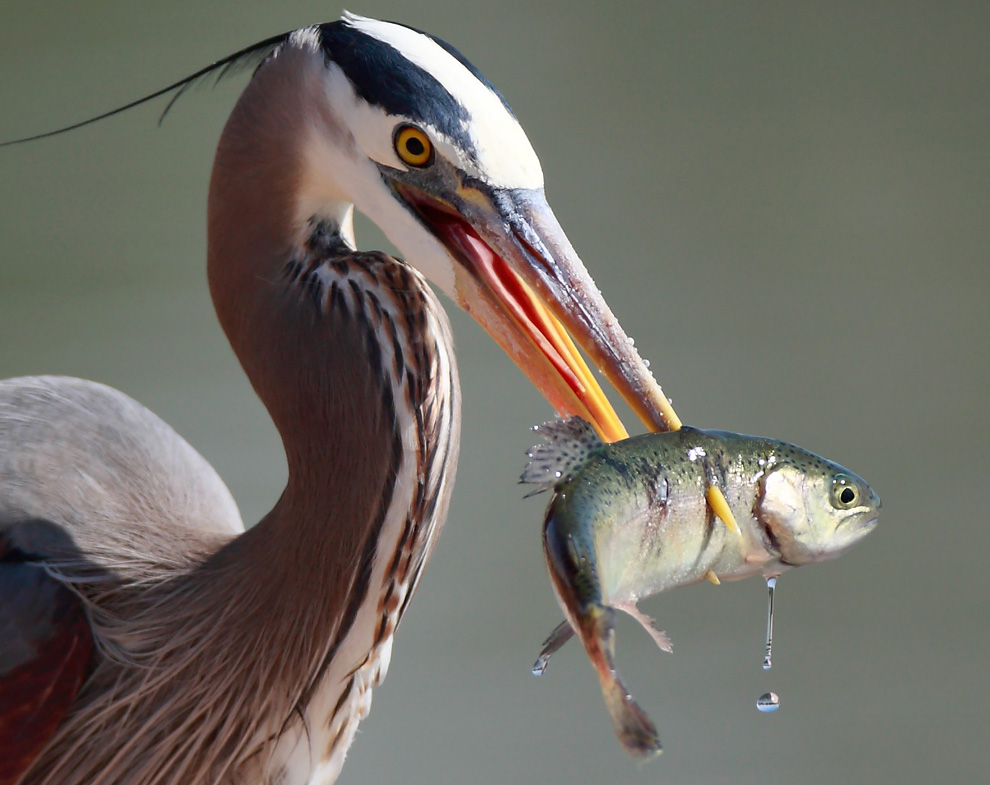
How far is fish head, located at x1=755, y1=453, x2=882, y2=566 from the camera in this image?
71 centimetres

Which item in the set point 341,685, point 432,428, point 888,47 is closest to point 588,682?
point 341,685

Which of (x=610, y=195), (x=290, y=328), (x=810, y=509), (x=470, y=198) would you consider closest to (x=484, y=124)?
(x=470, y=198)

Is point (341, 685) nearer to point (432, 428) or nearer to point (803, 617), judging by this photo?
point (432, 428)

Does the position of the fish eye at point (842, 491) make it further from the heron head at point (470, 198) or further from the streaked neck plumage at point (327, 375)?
the streaked neck plumage at point (327, 375)

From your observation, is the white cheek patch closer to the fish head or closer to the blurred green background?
the fish head

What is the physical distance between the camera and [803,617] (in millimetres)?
1918

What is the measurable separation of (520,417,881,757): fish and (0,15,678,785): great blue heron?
0.06m

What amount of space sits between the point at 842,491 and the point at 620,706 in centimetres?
26

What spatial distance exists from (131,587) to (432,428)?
0.33 metres

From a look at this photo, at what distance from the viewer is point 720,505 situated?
699 millimetres

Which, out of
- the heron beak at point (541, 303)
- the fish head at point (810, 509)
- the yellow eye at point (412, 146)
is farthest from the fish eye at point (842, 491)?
the yellow eye at point (412, 146)

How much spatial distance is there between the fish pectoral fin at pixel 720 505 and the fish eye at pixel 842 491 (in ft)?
0.23

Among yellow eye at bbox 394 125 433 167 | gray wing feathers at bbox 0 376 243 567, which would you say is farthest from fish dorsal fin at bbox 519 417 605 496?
gray wing feathers at bbox 0 376 243 567

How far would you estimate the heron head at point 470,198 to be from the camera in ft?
2.49
